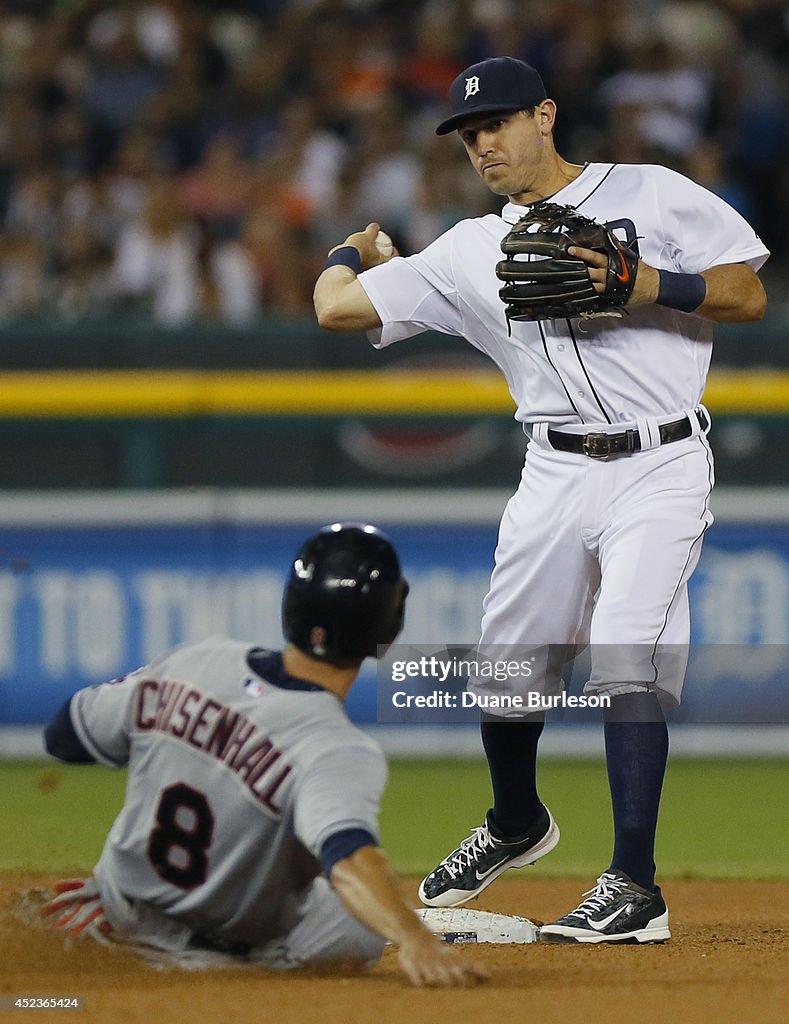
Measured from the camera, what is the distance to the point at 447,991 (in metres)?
2.94

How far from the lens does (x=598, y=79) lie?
9.49 m

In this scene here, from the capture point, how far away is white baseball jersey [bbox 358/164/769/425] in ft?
13.0

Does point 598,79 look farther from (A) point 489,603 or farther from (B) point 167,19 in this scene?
(A) point 489,603

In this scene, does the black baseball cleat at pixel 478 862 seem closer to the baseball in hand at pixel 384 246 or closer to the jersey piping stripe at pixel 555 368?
the jersey piping stripe at pixel 555 368

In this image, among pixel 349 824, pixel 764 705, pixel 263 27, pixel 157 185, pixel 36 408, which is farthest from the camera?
pixel 263 27

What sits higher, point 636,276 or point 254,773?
point 636,276

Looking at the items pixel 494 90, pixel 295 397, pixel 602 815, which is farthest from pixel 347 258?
pixel 295 397

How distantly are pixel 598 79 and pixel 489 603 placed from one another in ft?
19.8

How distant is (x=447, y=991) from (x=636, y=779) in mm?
962

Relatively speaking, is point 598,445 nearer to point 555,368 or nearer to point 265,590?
point 555,368

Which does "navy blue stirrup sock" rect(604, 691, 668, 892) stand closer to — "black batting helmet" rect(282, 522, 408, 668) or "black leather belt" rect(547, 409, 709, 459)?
"black leather belt" rect(547, 409, 709, 459)

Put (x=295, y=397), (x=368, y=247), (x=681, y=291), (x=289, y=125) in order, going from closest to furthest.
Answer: (x=681, y=291)
(x=368, y=247)
(x=295, y=397)
(x=289, y=125)

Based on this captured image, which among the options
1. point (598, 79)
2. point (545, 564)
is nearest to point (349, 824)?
point (545, 564)

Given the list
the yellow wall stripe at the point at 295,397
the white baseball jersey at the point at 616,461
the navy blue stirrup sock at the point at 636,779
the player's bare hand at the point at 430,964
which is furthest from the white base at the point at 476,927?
the yellow wall stripe at the point at 295,397
